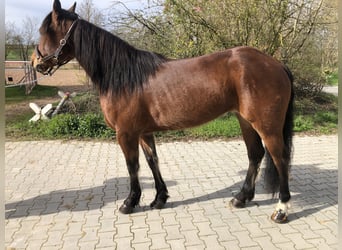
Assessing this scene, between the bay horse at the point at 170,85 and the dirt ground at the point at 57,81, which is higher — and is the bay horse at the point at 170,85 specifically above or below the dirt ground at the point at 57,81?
above

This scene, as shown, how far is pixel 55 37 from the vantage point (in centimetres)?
291

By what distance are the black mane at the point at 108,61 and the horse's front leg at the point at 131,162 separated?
18.0 inches

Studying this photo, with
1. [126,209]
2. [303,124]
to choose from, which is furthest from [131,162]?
[303,124]

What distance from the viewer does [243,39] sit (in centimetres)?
686

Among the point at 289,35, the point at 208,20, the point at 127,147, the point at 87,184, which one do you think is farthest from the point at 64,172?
the point at 289,35

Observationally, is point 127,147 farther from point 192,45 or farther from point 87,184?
point 192,45

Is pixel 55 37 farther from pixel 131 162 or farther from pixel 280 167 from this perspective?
pixel 280 167

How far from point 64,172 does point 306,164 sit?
3.66 m

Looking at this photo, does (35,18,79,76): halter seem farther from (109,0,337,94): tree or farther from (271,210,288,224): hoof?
(109,0,337,94): tree

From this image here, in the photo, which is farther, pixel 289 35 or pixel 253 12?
pixel 289 35

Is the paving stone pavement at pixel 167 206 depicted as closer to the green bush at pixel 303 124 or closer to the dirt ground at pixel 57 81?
the green bush at pixel 303 124

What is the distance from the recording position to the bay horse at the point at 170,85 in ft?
9.30

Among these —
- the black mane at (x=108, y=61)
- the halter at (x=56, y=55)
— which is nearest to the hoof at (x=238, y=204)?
the black mane at (x=108, y=61)

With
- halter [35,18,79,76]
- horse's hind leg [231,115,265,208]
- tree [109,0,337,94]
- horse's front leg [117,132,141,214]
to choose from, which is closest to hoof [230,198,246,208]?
horse's hind leg [231,115,265,208]
